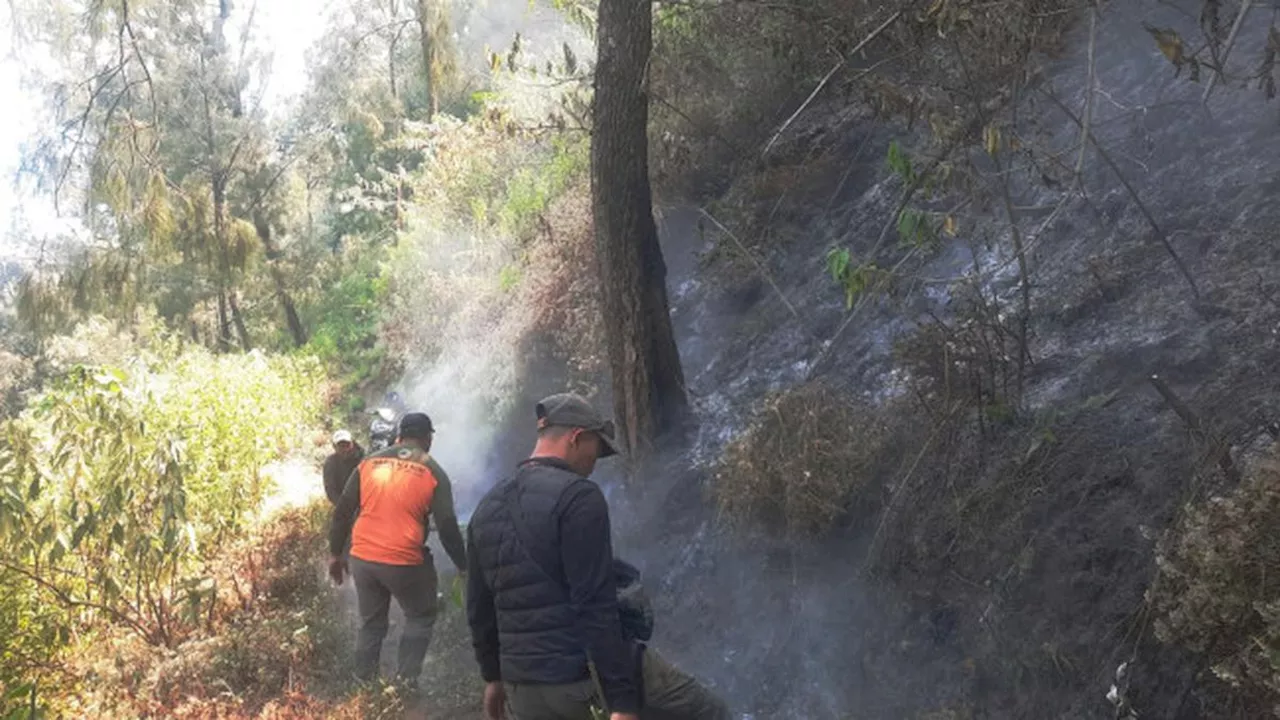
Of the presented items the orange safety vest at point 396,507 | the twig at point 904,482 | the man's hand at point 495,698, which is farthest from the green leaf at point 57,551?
the twig at point 904,482

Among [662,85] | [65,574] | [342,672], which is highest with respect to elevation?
[662,85]

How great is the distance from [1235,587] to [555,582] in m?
2.16

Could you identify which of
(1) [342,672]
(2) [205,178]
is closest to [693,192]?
(1) [342,672]

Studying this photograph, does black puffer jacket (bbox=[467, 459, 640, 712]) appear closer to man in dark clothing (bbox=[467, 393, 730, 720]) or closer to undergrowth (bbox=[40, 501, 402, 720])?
man in dark clothing (bbox=[467, 393, 730, 720])

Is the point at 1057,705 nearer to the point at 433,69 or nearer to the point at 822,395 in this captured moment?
the point at 822,395

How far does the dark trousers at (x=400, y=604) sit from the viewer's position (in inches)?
227

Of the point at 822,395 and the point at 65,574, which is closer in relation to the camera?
the point at 822,395

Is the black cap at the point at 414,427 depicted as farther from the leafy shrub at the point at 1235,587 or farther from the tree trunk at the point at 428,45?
the tree trunk at the point at 428,45

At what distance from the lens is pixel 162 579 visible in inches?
280

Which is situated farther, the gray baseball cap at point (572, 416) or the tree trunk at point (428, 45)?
the tree trunk at point (428, 45)

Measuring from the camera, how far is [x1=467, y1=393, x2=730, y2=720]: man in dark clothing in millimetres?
3338

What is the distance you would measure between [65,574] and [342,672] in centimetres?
225

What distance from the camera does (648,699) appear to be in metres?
3.72

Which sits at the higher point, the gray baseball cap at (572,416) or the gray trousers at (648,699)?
the gray baseball cap at (572,416)
